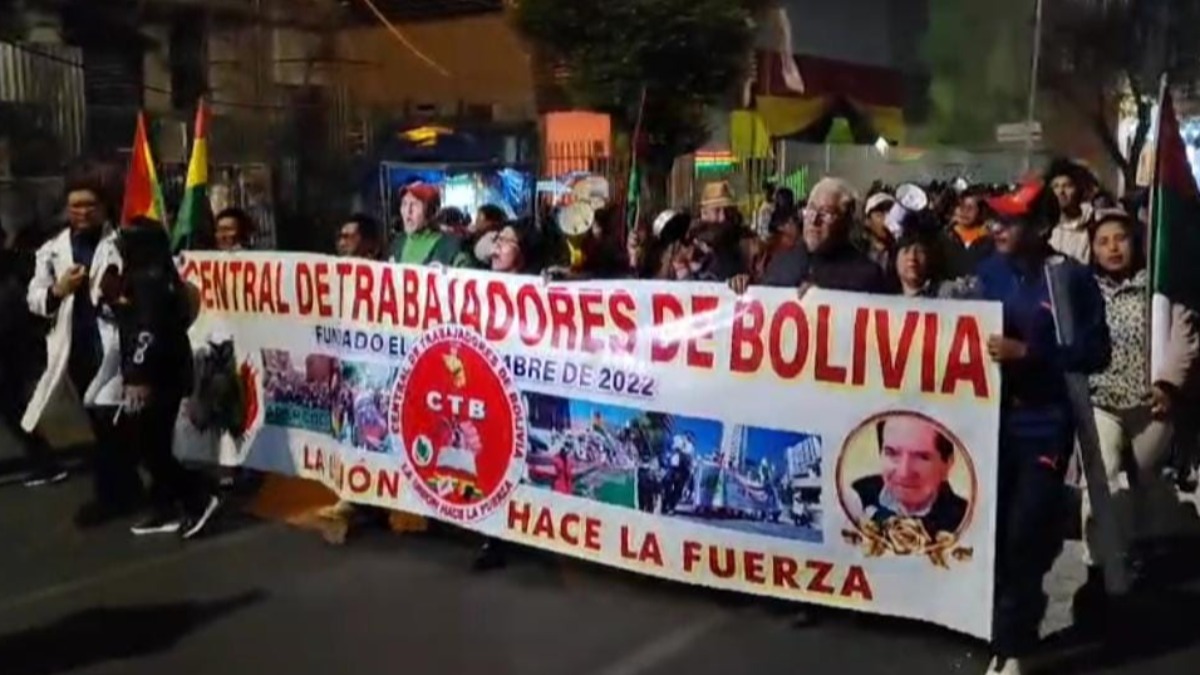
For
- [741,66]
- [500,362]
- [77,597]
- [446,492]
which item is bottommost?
[77,597]

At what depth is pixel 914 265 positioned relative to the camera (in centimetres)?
394

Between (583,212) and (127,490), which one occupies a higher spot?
(583,212)

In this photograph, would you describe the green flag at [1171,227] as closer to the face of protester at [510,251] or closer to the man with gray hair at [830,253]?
the man with gray hair at [830,253]

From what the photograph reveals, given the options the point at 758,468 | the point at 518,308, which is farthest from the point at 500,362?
the point at 758,468

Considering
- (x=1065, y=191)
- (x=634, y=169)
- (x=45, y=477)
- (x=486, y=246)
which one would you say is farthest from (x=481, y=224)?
(x=45, y=477)

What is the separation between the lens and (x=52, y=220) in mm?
5520

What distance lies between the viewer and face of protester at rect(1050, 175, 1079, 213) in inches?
156

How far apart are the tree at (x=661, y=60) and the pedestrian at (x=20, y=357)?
99.8 inches

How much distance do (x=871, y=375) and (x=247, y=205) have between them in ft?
8.55

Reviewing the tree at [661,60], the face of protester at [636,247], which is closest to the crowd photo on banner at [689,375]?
the face of protester at [636,247]

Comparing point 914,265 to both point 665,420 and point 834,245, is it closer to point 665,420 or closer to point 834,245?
point 834,245

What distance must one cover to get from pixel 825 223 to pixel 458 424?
145 centimetres

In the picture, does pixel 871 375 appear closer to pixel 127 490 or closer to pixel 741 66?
pixel 741 66

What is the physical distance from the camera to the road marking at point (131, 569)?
194 inches
